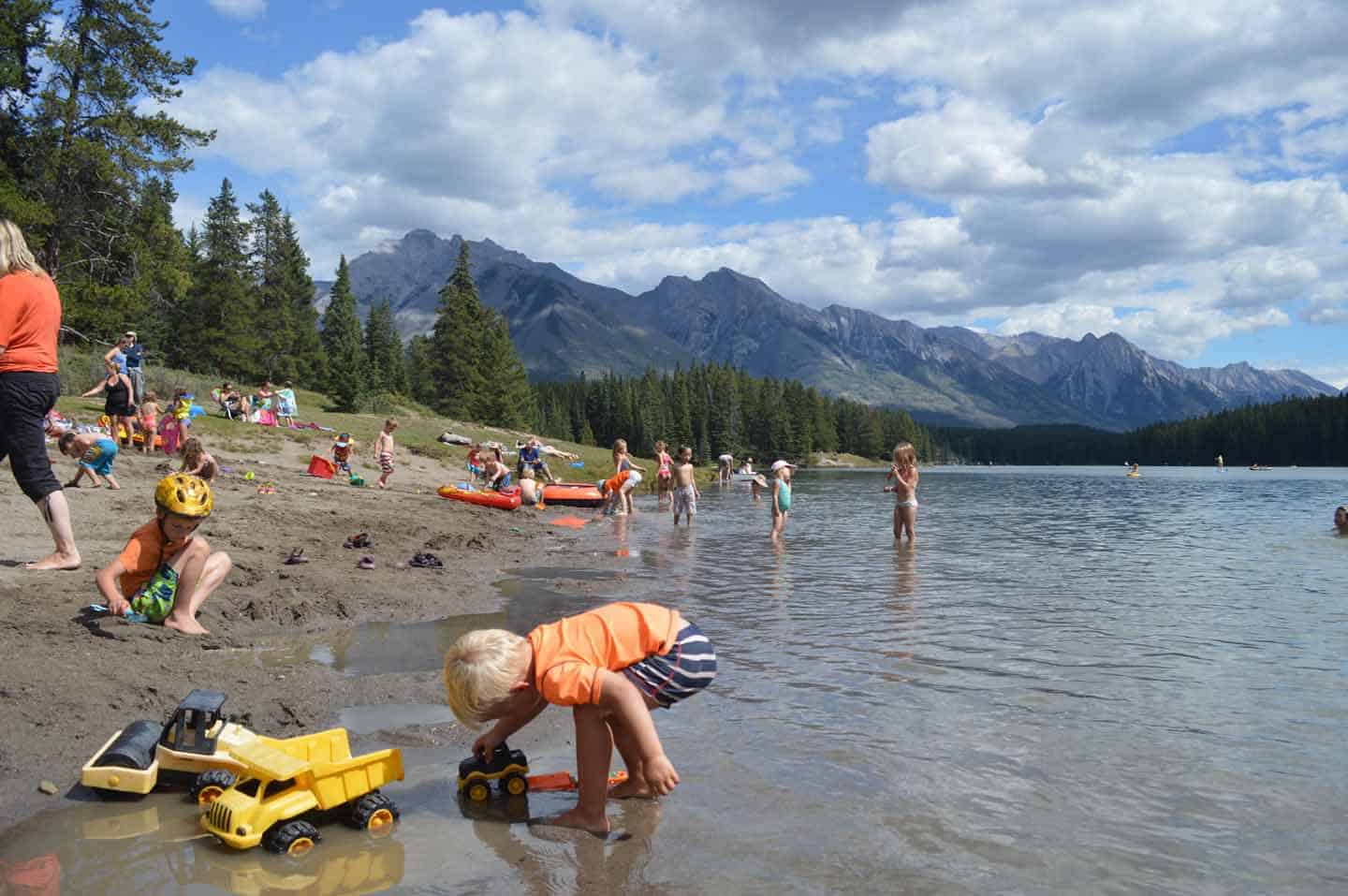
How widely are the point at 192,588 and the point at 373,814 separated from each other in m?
3.74

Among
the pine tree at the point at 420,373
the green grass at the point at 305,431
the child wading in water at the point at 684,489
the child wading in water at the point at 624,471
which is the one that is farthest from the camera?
the pine tree at the point at 420,373

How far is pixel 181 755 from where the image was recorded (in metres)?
4.59

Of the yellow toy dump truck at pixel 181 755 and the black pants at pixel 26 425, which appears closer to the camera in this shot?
the yellow toy dump truck at pixel 181 755

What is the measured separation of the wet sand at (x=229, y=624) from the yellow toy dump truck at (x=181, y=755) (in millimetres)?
287

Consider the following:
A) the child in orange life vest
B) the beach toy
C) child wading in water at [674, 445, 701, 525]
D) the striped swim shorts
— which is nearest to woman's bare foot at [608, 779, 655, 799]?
the striped swim shorts

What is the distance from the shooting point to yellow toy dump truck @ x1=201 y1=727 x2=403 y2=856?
4078 millimetres

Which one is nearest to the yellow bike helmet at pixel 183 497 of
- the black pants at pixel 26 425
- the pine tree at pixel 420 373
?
the black pants at pixel 26 425

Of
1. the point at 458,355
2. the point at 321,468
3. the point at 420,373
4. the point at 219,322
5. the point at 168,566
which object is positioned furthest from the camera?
the point at 420,373

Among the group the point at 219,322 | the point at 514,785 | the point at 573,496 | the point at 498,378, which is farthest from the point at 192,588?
the point at 498,378

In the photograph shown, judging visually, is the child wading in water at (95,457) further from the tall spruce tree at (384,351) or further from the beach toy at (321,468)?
the tall spruce tree at (384,351)

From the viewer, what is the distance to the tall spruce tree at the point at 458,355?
75.5 metres

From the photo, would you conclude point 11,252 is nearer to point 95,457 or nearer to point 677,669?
point 677,669

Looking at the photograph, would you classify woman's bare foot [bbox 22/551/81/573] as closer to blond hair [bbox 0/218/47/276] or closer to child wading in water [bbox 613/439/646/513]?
blond hair [bbox 0/218/47/276]

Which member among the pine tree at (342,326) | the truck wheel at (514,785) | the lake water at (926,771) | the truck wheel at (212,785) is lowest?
the lake water at (926,771)
